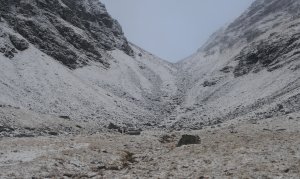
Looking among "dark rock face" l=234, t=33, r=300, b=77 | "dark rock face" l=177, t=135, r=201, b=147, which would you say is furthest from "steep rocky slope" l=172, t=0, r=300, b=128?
"dark rock face" l=177, t=135, r=201, b=147

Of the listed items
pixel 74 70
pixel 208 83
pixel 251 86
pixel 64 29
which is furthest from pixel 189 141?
pixel 64 29

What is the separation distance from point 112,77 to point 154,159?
224 feet

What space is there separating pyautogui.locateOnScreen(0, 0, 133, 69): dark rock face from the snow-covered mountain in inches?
11.2

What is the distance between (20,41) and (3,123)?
138 feet

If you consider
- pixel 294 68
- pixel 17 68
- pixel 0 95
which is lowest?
pixel 0 95

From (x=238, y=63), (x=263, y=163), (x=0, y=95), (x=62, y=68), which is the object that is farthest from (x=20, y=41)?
(x=263, y=163)

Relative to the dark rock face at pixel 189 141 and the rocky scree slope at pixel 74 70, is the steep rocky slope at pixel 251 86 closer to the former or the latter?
the rocky scree slope at pixel 74 70

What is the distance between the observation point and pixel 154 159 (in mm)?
24609

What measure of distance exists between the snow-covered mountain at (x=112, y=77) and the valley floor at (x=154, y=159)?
72.7ft

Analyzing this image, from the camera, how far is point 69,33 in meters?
100

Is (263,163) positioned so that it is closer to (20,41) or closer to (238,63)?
(20,41)

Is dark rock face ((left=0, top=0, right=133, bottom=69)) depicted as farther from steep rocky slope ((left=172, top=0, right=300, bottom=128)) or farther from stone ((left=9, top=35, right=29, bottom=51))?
steep rocky slope ((left=172, top=0, right=300, bottom=128))

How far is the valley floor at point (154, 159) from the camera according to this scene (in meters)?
20.0

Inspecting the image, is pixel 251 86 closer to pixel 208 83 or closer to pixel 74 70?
pixel 208 83
